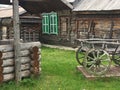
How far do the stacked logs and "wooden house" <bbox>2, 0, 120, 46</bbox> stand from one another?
3.46 meters

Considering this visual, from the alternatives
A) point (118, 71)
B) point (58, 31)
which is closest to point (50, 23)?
point (58, 31)

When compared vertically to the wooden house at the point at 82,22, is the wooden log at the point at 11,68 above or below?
below

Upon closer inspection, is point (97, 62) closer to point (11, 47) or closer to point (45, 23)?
point (11, 47)

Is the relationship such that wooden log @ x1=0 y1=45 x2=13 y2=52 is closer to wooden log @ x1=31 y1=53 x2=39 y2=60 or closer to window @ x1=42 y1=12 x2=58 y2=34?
wooden log @ x1=31 y1=53 x2=39 y2=60

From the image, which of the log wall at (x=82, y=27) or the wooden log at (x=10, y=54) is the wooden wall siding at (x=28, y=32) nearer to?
the log wall at (x=82, y=27)

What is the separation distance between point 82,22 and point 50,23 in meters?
3.40

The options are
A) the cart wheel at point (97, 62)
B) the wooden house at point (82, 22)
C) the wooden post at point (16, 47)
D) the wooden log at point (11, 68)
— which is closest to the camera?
the wooden log at point (11, 68)

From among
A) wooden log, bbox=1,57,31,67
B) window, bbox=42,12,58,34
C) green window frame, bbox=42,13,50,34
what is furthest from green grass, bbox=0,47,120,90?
green window frame, bbox=42,13,50,34

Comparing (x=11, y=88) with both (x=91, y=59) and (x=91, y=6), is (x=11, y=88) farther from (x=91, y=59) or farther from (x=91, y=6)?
(x=91, y=6)

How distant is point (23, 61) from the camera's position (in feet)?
30.9

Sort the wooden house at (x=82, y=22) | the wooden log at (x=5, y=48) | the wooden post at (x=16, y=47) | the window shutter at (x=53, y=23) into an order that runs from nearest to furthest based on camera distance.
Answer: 1. the wooden log at (x=5, y=48)
2. the wooden post at (x=16, y=47)
3. the wooden house at (x=82, y=22)
4. the window shutter at (x=53, y=23)

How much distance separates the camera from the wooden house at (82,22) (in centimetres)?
1708

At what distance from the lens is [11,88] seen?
340 inches

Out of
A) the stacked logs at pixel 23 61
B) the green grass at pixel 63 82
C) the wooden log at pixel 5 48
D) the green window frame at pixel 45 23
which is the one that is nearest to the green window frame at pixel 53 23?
the green window frame at pixel 45 23
